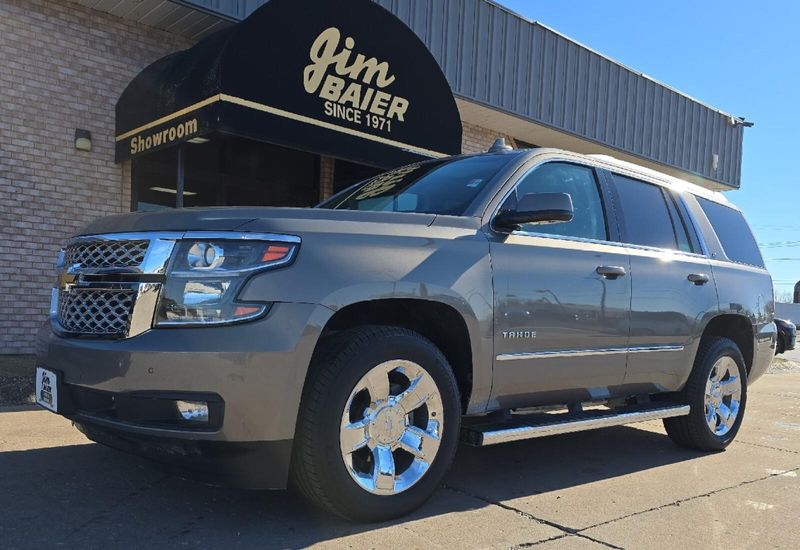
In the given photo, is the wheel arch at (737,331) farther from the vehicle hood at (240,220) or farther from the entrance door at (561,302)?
the vehicle hood at (240,220)

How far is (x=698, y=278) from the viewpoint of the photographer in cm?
495

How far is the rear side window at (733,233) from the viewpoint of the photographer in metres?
5.63

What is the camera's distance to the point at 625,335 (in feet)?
14.2

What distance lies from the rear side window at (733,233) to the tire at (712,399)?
0.83m

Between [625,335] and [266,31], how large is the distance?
4901 millimetres

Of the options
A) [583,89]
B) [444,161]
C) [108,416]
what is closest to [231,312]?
[108,416]

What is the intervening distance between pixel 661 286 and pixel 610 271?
0.62 m

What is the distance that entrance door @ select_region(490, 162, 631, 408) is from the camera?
3.70 m

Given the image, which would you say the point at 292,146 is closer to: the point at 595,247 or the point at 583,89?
the point at 595,247

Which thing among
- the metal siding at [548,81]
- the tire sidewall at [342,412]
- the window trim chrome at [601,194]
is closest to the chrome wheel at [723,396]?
the window trim chrome at [601,194]

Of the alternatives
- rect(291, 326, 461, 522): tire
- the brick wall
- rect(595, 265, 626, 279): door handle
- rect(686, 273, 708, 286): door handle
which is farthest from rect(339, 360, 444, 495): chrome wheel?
the brick wall

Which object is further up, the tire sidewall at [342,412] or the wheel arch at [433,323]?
the wheel arch at [433,323]

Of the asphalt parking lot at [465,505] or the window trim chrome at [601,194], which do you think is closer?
the asphalt parking lot at [465,505]

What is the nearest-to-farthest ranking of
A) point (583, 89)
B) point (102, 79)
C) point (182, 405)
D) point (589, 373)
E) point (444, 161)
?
point (182, 405) → point (589, 373) → point (444, 161) → point (102, 79) → point (583, 89)
